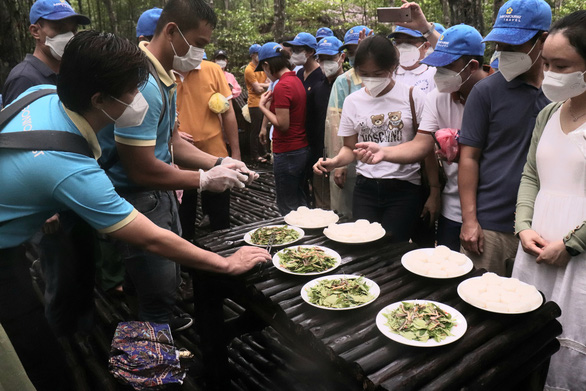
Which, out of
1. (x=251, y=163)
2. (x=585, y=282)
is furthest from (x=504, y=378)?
(x=251, y=163)

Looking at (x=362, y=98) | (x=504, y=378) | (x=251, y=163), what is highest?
(x=362, y=98)

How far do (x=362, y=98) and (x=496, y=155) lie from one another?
1.27 metres

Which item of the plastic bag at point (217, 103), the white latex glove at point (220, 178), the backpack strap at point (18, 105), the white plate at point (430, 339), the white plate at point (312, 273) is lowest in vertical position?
the white plate at point (312, 273)

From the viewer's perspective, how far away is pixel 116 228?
2.03 meters

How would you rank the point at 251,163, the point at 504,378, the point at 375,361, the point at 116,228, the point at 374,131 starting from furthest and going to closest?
the point at 251,163
the point at 374,131
the point at 116,228
the point at 504,378
the point at 375,361

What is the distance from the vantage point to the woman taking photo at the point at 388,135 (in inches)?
136

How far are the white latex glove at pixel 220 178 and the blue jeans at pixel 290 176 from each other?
2.22 metres

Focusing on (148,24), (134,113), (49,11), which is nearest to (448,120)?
(134,113)

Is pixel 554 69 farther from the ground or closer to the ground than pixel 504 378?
farther from the ground

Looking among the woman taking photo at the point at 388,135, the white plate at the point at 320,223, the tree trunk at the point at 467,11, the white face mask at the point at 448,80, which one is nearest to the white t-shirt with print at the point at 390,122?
the woman taking photo at the point at 388,135

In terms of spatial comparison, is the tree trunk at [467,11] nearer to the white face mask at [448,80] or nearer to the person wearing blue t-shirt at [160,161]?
the white face mask at [448,80]

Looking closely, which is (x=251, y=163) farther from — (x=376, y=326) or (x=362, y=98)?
(x=376, y=326)

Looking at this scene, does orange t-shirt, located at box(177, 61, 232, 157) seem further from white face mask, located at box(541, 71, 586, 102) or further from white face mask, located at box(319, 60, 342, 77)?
white face mask, located at box(541, 71, 586, 102)

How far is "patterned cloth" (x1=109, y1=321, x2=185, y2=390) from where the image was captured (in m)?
2.06
